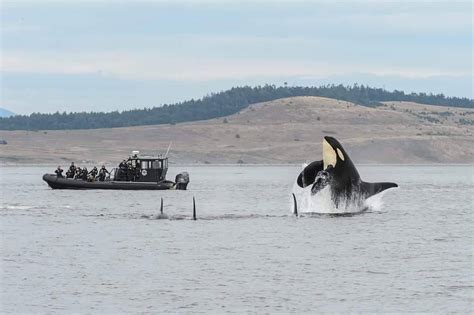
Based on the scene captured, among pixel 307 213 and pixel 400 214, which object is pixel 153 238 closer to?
pixel 307 213

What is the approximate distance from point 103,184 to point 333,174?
41.3 meters

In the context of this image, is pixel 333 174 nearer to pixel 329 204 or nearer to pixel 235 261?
pixel 329 204

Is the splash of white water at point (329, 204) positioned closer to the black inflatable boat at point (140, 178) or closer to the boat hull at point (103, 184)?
the boat hull at point (103, 184)

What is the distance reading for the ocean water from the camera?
3278 cm

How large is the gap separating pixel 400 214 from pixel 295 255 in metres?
24.3

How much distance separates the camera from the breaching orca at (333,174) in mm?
53750

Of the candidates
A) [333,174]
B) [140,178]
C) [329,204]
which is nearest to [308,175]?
[333,174]

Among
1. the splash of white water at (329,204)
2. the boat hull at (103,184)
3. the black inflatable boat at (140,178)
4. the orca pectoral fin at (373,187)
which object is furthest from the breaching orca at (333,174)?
the black inflatable boat at (140,178)

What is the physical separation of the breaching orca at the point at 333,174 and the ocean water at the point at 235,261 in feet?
5.84

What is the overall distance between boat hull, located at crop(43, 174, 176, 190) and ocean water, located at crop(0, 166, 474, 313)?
2140 cm

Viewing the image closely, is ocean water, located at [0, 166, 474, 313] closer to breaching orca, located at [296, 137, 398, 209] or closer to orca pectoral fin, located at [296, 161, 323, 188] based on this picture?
breaching orca, located at [296, 137, 398, 209]

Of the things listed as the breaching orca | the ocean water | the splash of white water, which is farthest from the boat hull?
the breaching orca

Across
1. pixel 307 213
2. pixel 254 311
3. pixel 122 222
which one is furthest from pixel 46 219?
A: pixel 254 311

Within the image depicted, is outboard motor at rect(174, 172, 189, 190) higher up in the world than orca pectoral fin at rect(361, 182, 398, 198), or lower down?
lower down
